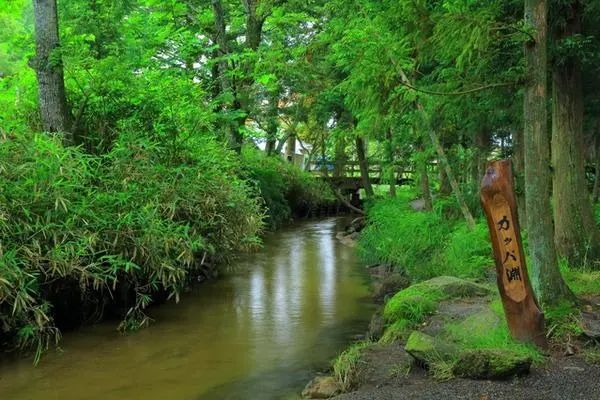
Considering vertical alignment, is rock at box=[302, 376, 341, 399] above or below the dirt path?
below

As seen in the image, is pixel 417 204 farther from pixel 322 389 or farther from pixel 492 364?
pixel 492 364

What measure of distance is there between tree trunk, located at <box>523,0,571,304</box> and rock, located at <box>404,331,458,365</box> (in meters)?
1.16

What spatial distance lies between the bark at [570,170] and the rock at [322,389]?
3.57m

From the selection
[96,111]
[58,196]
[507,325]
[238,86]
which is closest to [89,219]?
[58,196]

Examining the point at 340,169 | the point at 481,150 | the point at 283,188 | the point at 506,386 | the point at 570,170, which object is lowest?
the point at 506,386

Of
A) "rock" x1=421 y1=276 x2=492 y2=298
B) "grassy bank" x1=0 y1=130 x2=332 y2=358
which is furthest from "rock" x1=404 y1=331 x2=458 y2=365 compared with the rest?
"grassy bank" x1=0 y1=130 x2=332 y2=358

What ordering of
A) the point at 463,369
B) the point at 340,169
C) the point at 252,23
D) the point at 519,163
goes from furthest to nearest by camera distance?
the point at 340,169
the point at 252,23
the point at 519,163
the point at 463,369

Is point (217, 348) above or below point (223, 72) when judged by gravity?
below

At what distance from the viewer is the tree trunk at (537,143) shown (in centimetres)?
488

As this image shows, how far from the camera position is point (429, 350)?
15.2 ft

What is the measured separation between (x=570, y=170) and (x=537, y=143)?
243 centimetres

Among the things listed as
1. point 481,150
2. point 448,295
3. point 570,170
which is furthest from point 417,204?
point 448,295

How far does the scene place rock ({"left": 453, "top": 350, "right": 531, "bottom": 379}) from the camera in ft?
13.4

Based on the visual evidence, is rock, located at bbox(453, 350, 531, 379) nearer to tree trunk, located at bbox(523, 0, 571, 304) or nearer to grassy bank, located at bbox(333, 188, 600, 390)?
grassy bank, located at bbox(333, 188, 600, 390)
